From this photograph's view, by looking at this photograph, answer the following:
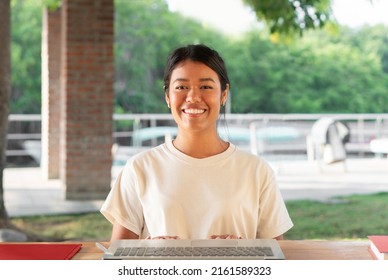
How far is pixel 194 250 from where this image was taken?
4.50ft

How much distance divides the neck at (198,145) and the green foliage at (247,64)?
35.8 feet

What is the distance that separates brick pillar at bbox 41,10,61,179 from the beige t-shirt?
18.1 feet

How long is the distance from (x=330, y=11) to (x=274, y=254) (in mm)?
5036

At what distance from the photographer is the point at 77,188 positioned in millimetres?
5793

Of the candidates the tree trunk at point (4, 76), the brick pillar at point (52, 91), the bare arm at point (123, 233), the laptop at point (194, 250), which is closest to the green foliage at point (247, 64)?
the brick pillar at point (52, 91)

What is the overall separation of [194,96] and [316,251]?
0.42m

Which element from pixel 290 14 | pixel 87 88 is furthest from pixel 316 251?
pixel 290 14

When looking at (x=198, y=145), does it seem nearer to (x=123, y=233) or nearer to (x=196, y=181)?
(x=196, y=181)

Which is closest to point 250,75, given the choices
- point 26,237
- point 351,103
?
point 351,103

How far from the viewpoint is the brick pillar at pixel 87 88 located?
18.4 feet

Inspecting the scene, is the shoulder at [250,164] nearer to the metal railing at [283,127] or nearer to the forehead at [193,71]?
the forehead at [193,71]

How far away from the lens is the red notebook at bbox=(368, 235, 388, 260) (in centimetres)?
136

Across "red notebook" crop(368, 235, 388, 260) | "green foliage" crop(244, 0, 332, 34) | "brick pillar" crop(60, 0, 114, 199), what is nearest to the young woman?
"red notebook" crop(368, 235, 388, 260)
